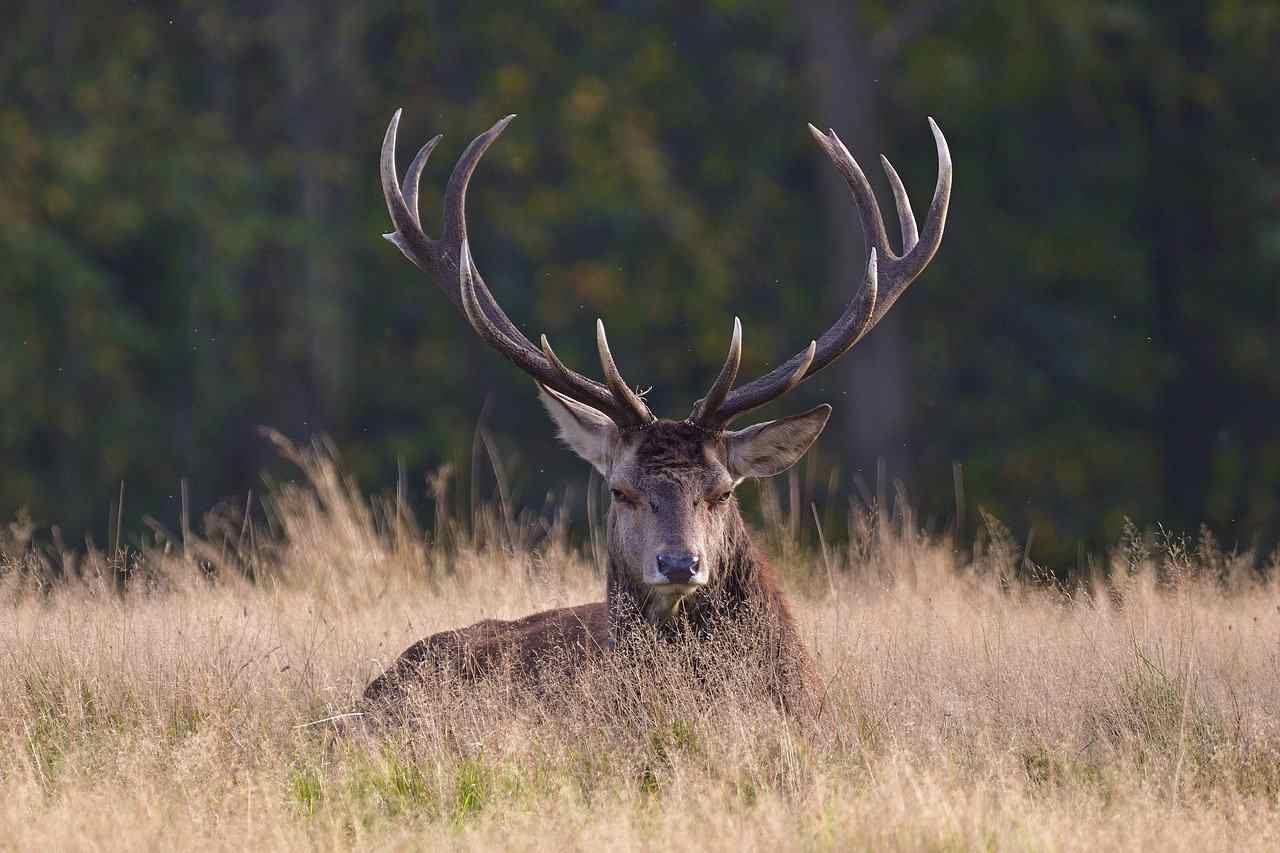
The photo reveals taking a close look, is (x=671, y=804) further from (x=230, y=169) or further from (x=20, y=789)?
(x=230, y=169)

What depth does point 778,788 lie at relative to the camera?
5793mm

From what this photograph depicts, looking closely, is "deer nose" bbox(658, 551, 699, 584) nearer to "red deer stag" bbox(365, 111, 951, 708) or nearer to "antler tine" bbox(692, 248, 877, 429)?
"red deer stag" bbox(365, 111, 951, 708)

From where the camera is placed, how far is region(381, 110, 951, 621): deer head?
6.45m

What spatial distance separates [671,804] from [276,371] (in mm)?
16821

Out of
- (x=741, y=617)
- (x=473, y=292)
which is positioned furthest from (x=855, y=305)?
(x=473, y=292)

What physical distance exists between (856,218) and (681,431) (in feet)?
42.4

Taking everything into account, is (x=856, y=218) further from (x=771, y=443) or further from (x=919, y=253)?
(x=771, y=443)

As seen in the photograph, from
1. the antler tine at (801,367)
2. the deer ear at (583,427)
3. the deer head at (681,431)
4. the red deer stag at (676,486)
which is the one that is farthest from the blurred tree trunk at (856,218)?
the deer ear at (583,427)

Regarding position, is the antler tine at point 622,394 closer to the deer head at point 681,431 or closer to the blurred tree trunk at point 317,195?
the deer head at point 681,431

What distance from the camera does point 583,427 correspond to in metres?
7.01

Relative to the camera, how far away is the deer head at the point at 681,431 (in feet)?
21.2

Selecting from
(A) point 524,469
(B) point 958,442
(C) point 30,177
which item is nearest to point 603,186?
(A) point 524,469

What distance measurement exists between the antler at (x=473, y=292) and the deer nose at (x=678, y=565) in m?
0.63

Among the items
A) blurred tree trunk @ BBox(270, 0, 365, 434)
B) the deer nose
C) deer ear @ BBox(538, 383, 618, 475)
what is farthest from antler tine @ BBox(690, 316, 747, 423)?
blurred tree trunk @ BBox(270, 0, 365, 434)
